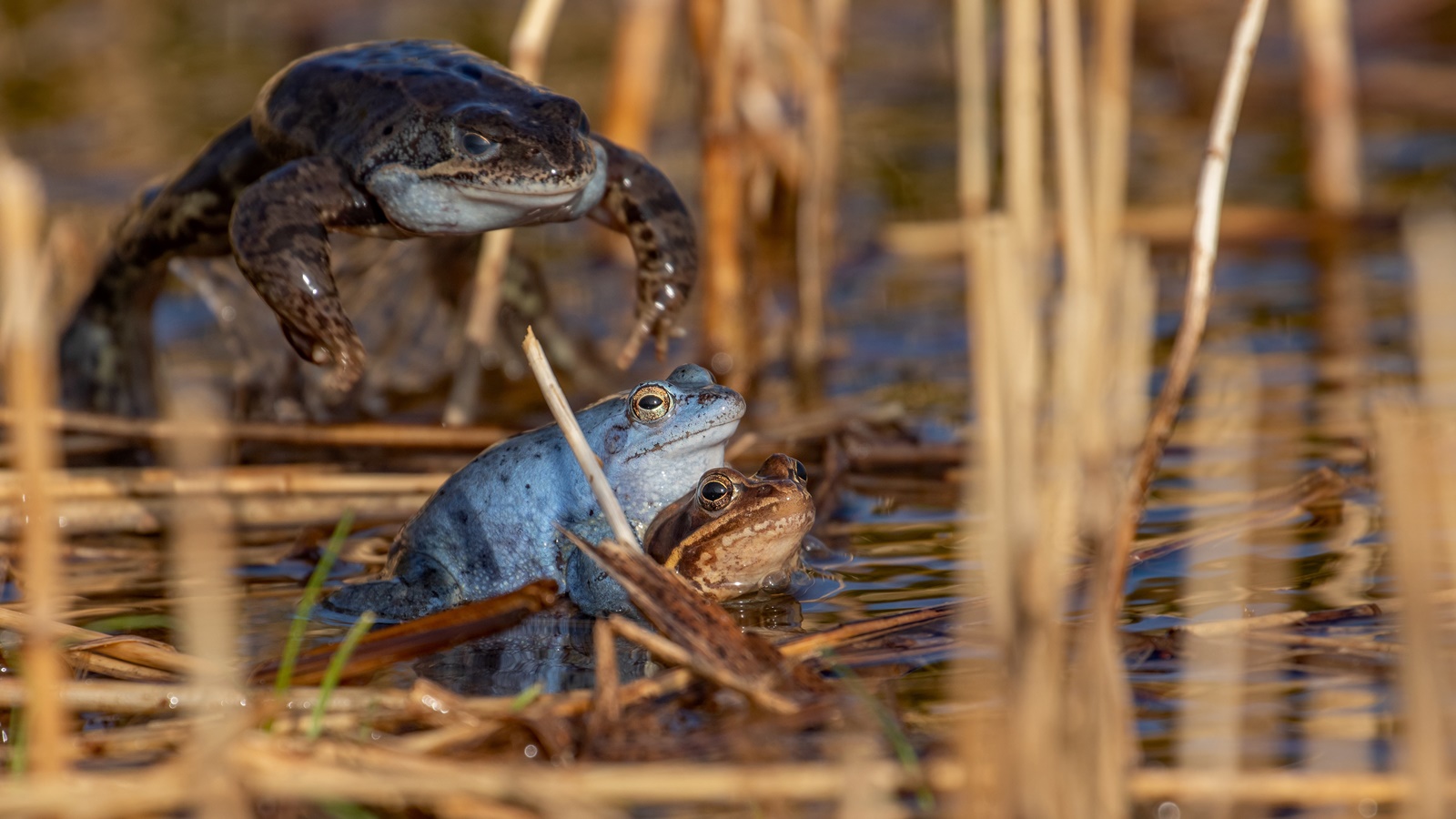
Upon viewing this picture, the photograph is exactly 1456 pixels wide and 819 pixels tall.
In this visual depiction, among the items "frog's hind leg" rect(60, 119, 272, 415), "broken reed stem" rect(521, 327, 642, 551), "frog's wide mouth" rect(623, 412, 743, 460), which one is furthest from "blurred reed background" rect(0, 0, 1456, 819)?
"frog's wide mouth" rect(623, 412, 743, 460)

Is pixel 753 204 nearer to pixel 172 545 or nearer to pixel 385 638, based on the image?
pixel 172 545

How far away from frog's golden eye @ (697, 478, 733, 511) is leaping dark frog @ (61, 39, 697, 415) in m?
0.73

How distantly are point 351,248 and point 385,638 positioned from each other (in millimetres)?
2353

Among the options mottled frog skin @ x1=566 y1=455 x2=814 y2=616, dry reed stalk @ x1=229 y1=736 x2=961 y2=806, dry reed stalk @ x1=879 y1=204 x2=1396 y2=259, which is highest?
dry reed stalk @ x1=229 y1=736 x2=961 y2=806

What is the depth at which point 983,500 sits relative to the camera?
7.84ft

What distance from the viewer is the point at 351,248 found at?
5.35 meters

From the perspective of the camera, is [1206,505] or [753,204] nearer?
[1206,505]

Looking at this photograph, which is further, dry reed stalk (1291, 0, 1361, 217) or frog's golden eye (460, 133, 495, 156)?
dry reed stalk (1291, 0, 1361, 217)

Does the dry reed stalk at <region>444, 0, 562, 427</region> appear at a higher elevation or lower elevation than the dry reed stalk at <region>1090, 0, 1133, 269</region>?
lower

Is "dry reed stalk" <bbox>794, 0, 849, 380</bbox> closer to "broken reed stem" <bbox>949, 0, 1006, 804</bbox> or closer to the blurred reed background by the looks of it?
the blurred reed background

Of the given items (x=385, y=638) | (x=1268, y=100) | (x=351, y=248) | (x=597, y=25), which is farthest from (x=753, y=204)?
(x=597, y=25)

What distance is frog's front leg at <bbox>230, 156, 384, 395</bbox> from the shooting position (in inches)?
144

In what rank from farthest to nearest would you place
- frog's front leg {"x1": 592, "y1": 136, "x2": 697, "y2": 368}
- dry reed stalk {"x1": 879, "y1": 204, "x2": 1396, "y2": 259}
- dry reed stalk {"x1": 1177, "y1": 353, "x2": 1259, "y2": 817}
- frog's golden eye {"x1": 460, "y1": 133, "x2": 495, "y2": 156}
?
dry reed stalk {"x1": 879, "y1": 204, "x2": 1396, "y2": 259}, frog's front leg {"x1": 592, "y1": 136, "x2": 697, "y2": 368}, frog's golden eye {"x1": 460, "y1": 133, "x2": 495, "y2": 156}, dry reed stalk {"x1": 1177, "y1": 353, "x2": 1259, "y2": 817}

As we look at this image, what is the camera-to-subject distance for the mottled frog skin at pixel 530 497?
12.4 ft
